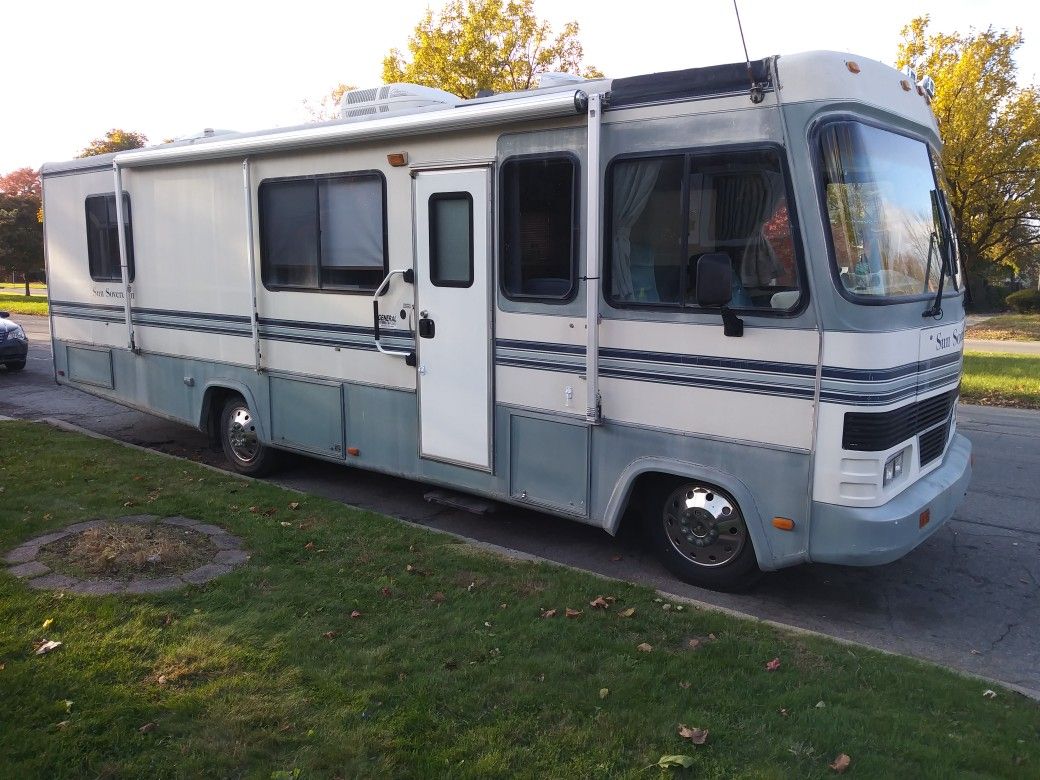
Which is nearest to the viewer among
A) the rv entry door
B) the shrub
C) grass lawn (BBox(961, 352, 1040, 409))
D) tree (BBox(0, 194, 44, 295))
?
the rv entry door

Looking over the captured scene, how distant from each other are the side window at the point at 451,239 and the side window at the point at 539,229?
325 mm

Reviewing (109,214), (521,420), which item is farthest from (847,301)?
(109,214)

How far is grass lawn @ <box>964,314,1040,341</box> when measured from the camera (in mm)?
22406

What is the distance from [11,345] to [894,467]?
45.6 ft

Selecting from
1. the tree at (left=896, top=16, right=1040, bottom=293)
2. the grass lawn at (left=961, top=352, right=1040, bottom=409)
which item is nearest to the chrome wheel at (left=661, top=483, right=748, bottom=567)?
the grass lawn at (left=961, top=352, right=1040, bottom=409)

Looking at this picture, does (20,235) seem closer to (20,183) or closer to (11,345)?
(20,183)

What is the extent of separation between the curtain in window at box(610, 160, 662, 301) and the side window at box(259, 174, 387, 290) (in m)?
2.05

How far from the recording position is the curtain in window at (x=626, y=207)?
201 inches

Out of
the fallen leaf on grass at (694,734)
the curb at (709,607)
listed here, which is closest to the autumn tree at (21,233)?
the curb at (709,607)

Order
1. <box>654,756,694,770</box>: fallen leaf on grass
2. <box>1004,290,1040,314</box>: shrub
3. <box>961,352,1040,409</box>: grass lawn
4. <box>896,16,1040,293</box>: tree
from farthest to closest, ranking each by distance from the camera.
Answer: <box>1004,290,1040,314</box>: shrub < <box>896,16,1040,293</box>: tree < <box>961,352,1040,409</box>: grass lawn < <box>654,756,694,770</box>: fallen leaf on grass

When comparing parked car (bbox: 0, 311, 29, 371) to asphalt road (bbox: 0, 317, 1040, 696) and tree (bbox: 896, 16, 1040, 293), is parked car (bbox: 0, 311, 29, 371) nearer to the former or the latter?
asphalt road (bbox: 0, 317, 1040, 696)

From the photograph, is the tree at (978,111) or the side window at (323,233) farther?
the tree at (978,111)

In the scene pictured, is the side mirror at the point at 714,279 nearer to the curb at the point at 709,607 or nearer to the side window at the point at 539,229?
the side window at the point at 539,229

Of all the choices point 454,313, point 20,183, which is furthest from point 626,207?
point 20,183
